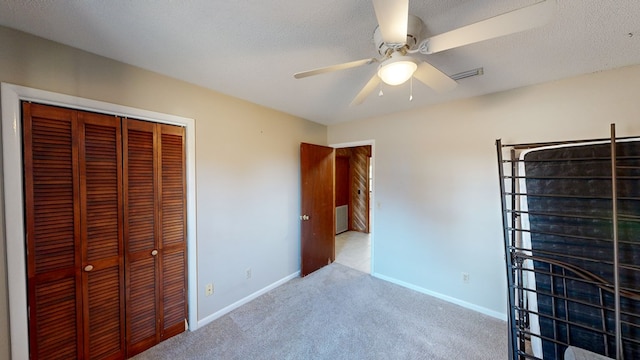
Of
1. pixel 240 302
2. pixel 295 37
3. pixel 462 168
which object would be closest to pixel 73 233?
pixel 240 302

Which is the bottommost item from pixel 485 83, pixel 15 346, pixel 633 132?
pixel 15 346

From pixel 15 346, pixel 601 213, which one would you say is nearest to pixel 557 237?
pixel 601 213

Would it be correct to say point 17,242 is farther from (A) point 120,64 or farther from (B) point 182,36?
(B) point 182,36

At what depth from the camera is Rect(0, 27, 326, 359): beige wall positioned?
1401mm

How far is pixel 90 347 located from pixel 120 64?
2.14m

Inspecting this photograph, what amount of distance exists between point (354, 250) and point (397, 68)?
374cm

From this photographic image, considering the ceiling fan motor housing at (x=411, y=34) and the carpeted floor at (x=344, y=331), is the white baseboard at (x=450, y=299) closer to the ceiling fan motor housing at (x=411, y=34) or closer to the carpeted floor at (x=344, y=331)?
the carpeted floor at (x=344, y=331)

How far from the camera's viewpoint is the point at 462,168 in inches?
97.0

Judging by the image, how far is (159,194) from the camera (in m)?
1.90

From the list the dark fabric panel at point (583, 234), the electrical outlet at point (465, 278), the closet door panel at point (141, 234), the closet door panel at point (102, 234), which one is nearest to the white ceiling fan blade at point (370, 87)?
the dark fabric panel at point (583, 234)

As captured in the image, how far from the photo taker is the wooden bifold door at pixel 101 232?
1.40 m

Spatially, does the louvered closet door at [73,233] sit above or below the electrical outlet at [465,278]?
above

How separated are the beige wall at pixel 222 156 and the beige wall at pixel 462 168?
1303mm

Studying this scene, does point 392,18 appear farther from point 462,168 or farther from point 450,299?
point 450,299
